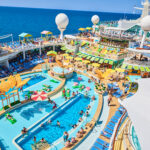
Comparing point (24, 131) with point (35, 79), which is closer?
point (24, 131)

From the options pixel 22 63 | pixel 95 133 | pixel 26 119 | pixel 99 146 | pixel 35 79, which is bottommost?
pixel 95 133

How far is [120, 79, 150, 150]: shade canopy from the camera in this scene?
681cm

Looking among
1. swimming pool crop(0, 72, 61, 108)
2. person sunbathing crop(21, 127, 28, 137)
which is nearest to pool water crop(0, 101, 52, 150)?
person sunbathing crop(21, 127, 28, 137)

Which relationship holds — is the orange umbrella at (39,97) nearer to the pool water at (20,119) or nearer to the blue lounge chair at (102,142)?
the pool water at (20,119)

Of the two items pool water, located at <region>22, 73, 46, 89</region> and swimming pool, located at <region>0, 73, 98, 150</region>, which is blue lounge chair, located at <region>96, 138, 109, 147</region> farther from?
pool water, located at <region>22, 73, 46, 89</region>

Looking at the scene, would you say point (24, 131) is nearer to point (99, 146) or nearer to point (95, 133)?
point (95, 133)

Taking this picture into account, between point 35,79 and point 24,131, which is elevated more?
point 35,79

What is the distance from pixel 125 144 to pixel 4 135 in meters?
10.4

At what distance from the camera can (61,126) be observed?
14.8 m

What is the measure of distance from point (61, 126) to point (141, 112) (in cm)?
918

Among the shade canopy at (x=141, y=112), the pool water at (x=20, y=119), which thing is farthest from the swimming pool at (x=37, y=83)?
the shade canopy at (x=141, y=112)

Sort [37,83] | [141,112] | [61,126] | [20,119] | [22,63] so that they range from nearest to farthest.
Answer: [141,112] < [61,126] < [20,119] < [37,83] < [22,63]

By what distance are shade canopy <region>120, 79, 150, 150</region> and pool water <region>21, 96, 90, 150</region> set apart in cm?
806

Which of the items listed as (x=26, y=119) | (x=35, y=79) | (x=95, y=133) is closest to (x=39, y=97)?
(x=26, y=119)
